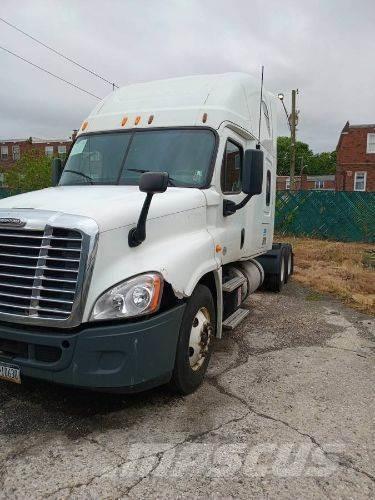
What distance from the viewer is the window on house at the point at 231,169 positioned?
5.00 m

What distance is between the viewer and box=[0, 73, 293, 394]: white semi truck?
327 cm

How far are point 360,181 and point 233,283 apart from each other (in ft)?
110

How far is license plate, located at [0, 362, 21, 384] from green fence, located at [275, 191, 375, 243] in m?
18.3

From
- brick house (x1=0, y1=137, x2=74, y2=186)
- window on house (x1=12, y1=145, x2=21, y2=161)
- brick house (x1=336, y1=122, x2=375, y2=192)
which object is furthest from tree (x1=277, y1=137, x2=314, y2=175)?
window on house (x1=12, y1=145, x2=21, y2=161)

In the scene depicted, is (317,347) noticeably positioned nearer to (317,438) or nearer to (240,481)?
(317,438)

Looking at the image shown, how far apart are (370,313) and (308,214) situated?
14.1 meters

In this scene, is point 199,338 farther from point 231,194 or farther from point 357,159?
point 357,159

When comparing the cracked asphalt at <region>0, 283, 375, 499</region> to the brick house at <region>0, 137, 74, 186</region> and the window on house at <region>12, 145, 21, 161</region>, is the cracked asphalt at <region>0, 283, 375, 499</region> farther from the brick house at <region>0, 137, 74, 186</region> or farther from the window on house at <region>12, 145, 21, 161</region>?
the window on house at <region>12, 145, 21, 161</region>

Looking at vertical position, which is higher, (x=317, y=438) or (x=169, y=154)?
(x=169, y=154)

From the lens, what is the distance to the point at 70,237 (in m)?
3.29

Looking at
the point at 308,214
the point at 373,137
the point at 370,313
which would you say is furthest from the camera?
the point at 373,137

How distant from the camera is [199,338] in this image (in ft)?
13.6

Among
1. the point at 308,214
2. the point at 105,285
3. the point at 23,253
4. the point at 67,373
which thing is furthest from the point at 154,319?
the point at 308,214

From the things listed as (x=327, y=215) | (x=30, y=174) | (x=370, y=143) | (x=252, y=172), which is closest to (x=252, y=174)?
(x=252, y=172)
